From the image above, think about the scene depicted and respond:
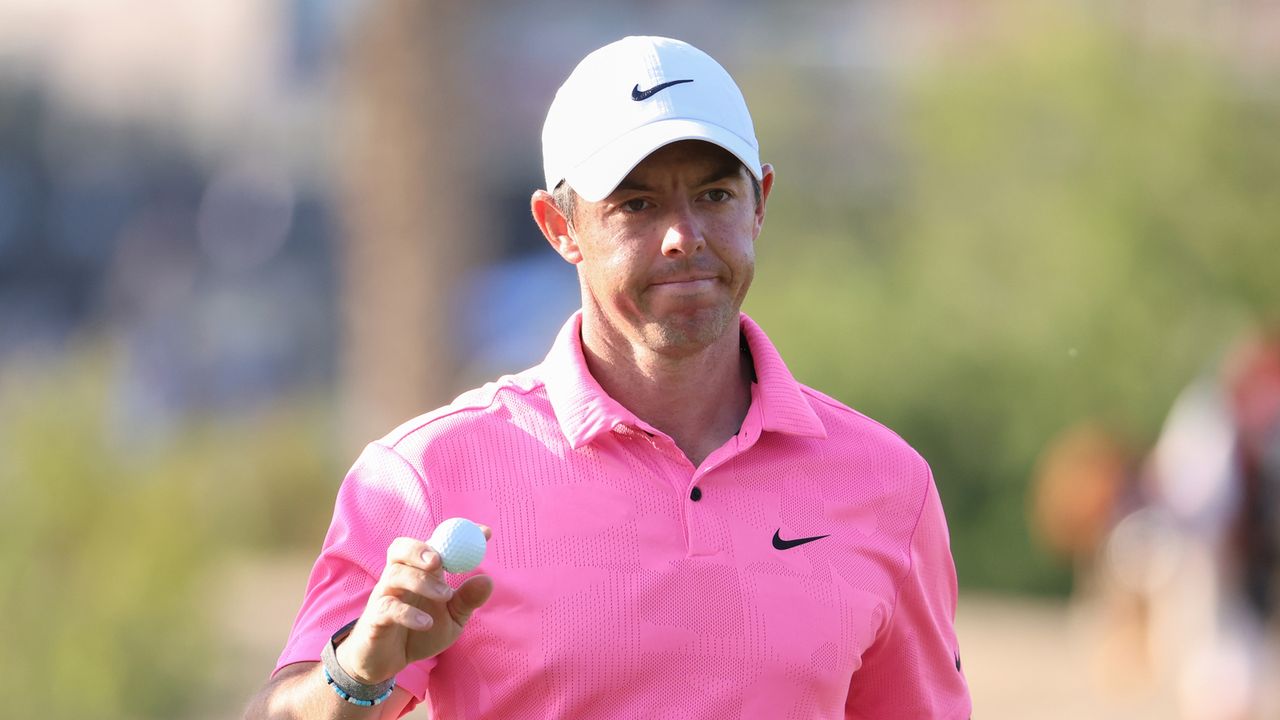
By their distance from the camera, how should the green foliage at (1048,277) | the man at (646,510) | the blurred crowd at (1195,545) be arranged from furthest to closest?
the green foliage at (1048,277) → the blurred crowd at (1195,545) → the man at (646,510)

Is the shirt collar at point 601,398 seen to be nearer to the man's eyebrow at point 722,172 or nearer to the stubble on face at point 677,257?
the stubble on face at point 677,257

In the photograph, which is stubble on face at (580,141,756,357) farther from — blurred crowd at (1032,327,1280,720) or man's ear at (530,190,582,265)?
blurred crowd at (1032,327,1280,720)

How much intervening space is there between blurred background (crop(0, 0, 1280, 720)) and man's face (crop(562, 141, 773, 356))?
24.0 ft

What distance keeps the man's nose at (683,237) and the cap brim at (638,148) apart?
0.40ft

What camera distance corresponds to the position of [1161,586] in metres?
10.9

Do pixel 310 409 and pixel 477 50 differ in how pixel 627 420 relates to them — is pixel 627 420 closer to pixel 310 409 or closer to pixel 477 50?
pixel 477 50

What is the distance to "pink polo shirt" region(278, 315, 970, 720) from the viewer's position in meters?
3.01

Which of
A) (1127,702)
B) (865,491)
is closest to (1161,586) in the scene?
(1127,702)

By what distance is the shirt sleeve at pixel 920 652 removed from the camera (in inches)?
132

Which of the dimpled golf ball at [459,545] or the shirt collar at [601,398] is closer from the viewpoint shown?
the dimpled golf ball at [459,545]

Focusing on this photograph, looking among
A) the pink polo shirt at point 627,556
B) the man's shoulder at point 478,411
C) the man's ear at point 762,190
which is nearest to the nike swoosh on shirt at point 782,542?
the pink polo shirt at point 627,556

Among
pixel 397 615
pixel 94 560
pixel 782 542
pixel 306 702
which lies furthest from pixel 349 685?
pixel 94 560

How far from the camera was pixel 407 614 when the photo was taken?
276 cm

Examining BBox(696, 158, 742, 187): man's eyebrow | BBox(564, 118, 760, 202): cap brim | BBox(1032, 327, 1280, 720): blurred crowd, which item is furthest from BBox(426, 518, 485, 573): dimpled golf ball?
BBox(1032, 327, 1280, 720): blurred crowd
